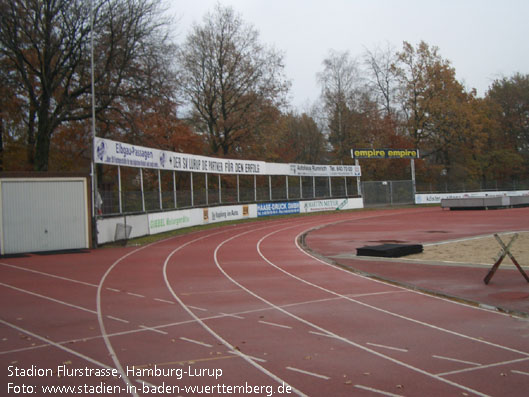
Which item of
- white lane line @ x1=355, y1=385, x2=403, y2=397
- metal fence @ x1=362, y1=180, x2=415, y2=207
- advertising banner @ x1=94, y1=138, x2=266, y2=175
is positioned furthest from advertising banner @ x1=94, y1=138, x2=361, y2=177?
white lane line @ x1=355, y1=385, x2=403, y2=397

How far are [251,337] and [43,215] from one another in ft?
46.9

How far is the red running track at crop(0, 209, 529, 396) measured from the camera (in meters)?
5.56

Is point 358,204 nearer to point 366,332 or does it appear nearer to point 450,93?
point 450,93

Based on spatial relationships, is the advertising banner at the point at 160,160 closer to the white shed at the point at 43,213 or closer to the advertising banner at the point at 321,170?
the white shed at the point at 43,213

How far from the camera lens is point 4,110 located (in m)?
31.0

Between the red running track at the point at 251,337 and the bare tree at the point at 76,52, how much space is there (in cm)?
1910

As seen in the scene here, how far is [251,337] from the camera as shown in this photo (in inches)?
290

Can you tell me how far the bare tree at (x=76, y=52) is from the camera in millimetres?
28156

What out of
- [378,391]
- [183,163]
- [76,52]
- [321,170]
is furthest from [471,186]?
[378,391]

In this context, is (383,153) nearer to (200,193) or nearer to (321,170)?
(321,170)

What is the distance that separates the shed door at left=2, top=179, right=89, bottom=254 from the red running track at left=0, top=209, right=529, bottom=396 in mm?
5551

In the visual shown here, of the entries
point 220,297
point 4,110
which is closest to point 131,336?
point 220,297

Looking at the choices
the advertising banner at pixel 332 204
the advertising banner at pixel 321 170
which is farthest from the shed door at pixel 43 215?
the advertising banner at pixel 332 204

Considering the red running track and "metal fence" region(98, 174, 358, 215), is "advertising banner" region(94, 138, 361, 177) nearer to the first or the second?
"metal fence" region(98, 174, 358, 215)
